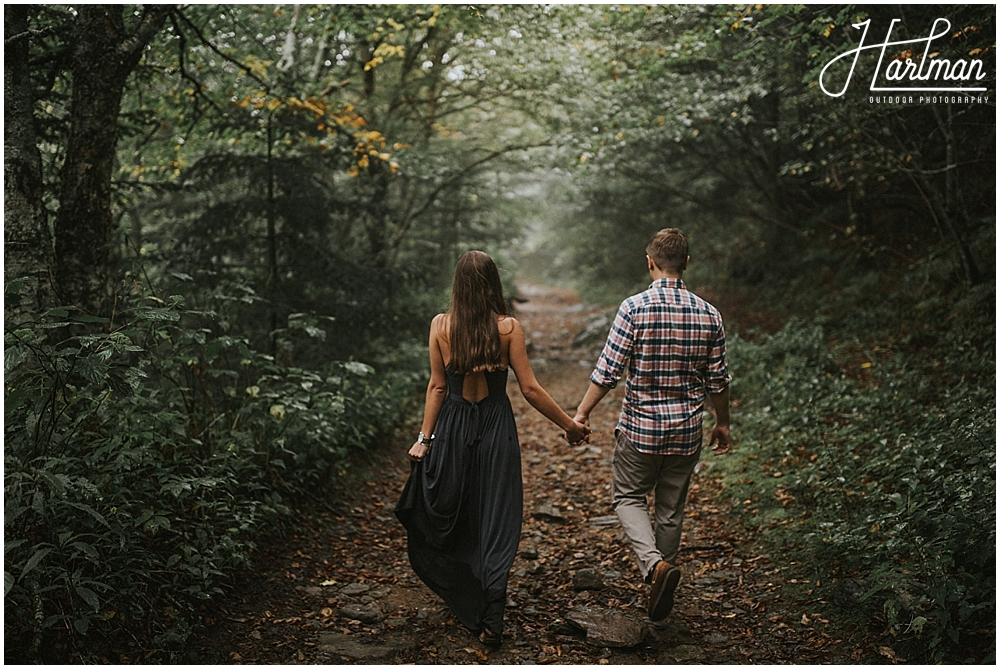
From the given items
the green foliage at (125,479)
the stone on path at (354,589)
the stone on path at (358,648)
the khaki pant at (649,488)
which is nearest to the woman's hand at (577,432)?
the khaki pant at (649,488)

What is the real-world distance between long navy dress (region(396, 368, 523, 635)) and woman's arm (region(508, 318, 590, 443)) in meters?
0.14

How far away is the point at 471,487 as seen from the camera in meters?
4.04

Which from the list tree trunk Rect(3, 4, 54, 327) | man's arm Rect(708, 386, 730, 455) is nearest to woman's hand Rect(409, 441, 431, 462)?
man's arm Rect(708, 386, 730, 455)

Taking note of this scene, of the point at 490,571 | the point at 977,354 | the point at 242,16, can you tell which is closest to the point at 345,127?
the point at 242,16

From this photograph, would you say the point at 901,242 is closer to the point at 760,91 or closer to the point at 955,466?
the point at 760,91

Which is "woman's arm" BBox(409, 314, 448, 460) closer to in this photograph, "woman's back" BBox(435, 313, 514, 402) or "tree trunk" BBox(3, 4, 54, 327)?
"woman's back" BBox(435, 313, 514, 402)

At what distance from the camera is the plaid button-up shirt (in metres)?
3.90

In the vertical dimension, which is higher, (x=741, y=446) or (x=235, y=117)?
(x=235, y=117)

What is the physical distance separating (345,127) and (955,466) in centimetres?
767

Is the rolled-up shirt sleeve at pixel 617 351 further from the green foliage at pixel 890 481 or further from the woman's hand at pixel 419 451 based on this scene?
the green foliage at pixel 890 481

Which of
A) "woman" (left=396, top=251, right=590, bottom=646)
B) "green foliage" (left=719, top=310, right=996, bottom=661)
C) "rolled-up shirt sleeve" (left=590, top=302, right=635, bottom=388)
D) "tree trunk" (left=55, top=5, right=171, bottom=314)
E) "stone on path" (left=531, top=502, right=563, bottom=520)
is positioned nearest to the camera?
"green foliage" (left=719, top=310, right=996, bottom=661)

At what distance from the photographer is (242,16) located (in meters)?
9.73

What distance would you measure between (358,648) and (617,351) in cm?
234

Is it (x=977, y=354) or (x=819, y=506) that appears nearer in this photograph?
(x=819, y=506)
